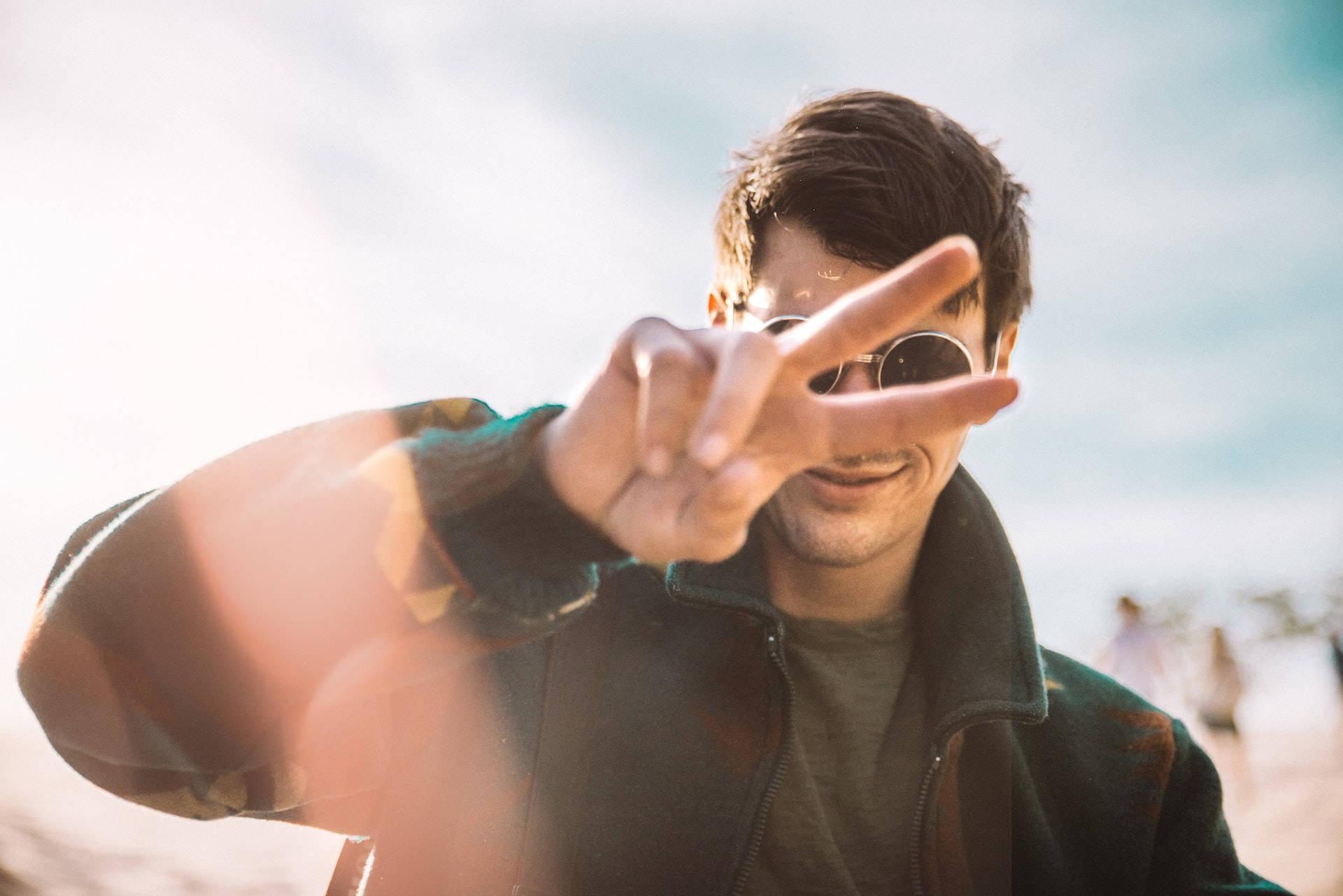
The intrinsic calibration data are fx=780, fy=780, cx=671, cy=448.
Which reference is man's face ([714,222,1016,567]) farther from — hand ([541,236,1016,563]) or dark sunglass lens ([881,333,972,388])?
hand ([541,236,1016,563])

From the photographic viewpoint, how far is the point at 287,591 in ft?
4.06

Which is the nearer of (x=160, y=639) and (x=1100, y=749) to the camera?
(x=160, y=639)

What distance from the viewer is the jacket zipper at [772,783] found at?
74.2 inches

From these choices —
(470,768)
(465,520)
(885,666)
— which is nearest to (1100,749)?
(885,666)

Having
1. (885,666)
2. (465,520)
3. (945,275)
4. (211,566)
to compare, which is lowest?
(885,666)

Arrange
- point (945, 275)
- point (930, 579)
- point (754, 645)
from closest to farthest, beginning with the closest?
point (945, 275)
point (754, 645)
point (930, 579)

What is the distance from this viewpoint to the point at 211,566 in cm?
124

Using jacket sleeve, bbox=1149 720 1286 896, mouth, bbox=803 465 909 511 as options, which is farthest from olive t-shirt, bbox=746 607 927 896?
jacket sleeve, bbox=1149 720 1286 896

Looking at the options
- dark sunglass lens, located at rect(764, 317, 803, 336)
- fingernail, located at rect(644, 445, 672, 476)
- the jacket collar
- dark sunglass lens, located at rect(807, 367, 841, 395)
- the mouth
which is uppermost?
dark sunglass lens, located at rect(764, 317, 803, 336)

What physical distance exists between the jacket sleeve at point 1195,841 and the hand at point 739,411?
1943 millimetres

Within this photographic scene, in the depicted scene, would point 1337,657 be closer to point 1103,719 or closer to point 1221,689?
point 1221,689

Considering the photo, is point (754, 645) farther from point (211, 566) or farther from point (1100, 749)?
point (211, 566)

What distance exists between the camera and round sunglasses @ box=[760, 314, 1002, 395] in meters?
2.20

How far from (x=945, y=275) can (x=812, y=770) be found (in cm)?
154
